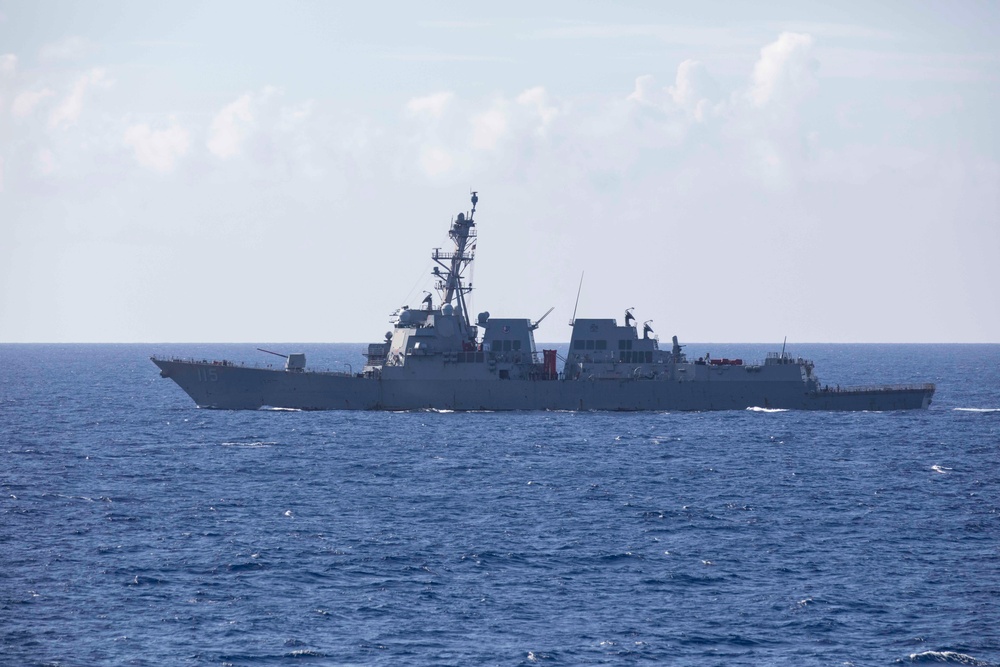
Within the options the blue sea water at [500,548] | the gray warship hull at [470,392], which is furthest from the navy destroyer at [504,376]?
the blue sea water at [500,548]

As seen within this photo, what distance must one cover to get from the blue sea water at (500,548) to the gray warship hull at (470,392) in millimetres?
4570

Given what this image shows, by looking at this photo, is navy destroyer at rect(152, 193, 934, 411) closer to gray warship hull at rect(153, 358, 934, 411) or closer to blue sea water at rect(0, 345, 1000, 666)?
gray warship hull at rect(153, 358, 934, 411)

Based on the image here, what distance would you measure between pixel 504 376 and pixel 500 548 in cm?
3056

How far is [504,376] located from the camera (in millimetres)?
60906

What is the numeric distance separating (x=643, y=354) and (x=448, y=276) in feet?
37.3

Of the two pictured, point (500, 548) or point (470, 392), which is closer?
point (500, 548)

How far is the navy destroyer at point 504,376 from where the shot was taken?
60281 mm

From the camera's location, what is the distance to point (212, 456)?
158ft

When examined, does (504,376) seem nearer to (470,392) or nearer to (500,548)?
(470,392)

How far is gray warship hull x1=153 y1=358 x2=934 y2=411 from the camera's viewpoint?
60.5m

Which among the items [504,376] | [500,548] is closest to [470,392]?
[504,376]

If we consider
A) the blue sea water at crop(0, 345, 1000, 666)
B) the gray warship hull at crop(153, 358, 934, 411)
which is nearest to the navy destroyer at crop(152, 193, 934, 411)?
the gray warship hull at crop(153, 358, 934, 411)

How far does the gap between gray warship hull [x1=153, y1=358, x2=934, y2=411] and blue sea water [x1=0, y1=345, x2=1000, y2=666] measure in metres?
4.57

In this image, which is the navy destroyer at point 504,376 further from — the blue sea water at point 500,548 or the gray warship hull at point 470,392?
the blue sea water at point 500,548
